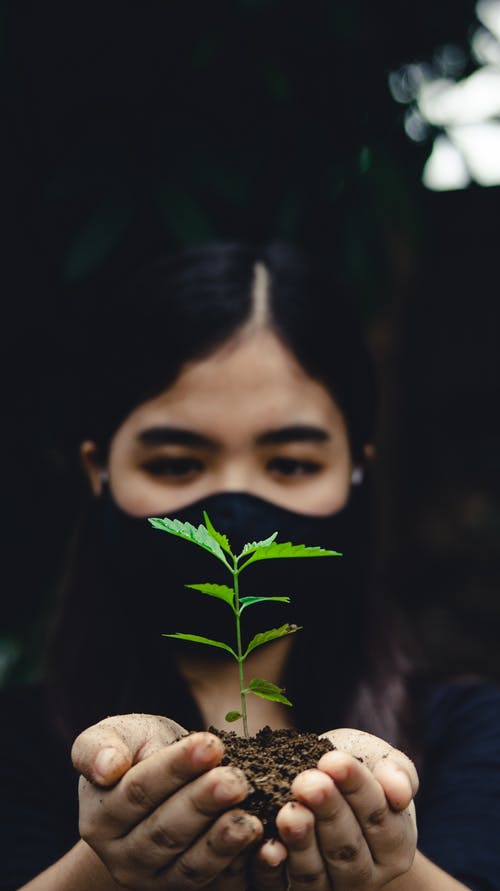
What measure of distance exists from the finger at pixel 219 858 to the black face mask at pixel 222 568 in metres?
0.70

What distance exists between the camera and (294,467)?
71.3 inches

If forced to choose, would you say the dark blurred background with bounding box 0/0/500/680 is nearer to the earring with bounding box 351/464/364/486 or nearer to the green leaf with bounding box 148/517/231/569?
the earring with bounding box 351/464/364/486

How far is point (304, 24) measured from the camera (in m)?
2.15

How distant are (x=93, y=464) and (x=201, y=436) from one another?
0.42m

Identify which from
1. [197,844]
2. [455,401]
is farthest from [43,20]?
[455,401]

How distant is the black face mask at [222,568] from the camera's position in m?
1.69

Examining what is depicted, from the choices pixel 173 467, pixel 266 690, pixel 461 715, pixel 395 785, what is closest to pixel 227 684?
pixel 173 467

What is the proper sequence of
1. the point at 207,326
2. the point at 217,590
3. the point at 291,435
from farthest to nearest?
1. the point at 207,326
2. the point at 291,435
3. the point at 217,590

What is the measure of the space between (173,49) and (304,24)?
0.33 meters

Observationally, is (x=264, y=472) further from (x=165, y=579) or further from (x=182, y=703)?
(x=182, y=703)

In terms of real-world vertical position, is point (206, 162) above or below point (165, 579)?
above

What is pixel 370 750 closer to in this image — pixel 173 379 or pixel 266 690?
pixel 266 690

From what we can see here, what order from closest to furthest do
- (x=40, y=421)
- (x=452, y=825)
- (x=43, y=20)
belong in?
(x=452, y=825) < (x=43, y=20) < (x=40, y=421)

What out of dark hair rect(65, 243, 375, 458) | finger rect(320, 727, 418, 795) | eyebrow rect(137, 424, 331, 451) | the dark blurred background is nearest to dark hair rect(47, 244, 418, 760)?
dark hair rect(65, 243, 375, 458)
